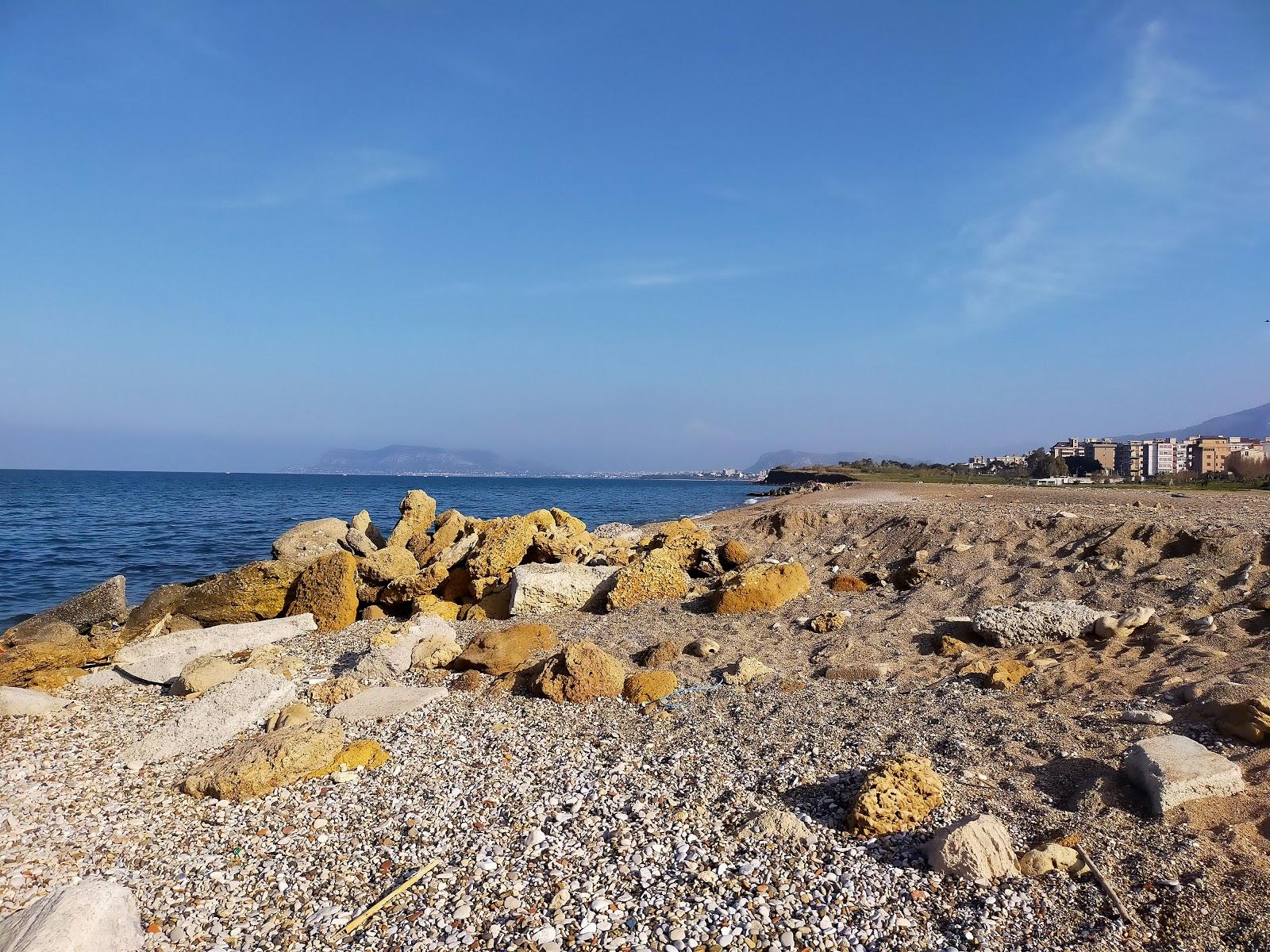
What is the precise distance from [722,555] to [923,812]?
8855 millimetres

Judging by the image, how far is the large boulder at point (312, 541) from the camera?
1630 cm

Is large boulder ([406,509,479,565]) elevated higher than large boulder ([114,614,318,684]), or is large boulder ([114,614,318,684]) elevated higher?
large boulder ([406,509,479,565])

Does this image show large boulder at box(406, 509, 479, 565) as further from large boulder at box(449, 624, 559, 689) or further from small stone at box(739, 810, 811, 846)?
small stone at box(739, 810, 811, 846)

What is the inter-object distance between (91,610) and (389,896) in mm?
12455

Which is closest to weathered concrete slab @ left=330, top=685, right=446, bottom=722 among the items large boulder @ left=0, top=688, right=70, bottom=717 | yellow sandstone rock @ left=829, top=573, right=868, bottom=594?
large boulder @ left=0, top=688, right=70, bottom=717

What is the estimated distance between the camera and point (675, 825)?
4992 millimetres

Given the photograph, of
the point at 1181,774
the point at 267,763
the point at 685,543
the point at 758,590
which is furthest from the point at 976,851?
the point at 685,543

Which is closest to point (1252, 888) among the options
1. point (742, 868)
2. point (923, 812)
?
point (923, 812)

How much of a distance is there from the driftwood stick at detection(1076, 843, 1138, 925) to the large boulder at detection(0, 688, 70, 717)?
10313mm

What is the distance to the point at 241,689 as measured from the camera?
7.94 meters

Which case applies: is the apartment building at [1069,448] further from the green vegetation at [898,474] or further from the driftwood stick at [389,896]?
the driftwood stick at [389,896]

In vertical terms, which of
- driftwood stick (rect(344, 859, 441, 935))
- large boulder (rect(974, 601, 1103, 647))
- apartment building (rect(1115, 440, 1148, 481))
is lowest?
driftwood stick (rect(344, 859, 441, 935))

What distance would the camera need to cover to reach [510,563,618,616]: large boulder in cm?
1188

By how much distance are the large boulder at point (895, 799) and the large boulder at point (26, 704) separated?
9063 millimetres
